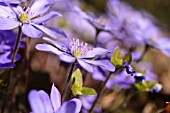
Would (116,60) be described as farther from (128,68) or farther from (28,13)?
(28,13)

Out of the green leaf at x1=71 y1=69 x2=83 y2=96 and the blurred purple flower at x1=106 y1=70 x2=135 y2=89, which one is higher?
the green leaf at x1=71 y1=69 x2=83 y2=96

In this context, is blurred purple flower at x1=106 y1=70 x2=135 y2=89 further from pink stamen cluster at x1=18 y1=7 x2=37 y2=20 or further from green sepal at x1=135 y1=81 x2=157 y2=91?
pink stamen cluster at x1=18 y1=7 x2=37 y2=20

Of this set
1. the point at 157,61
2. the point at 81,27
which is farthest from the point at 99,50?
the point at 157,61

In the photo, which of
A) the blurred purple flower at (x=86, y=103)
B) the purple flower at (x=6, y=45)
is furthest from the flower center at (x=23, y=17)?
the blurred purple flower at (x=86, y=103)

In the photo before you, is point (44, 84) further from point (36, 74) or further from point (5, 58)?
point (5, 58)

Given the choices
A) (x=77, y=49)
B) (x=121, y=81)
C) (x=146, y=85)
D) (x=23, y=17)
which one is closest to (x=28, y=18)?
(x=23, y=17)

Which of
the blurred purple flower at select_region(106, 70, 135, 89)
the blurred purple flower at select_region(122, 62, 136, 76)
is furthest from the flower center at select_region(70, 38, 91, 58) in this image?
the blurred purple flower at select_region(106, 70, 135, 89)

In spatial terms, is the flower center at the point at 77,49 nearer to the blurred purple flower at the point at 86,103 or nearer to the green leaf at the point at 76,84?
the green leaf at the point at 76,84
